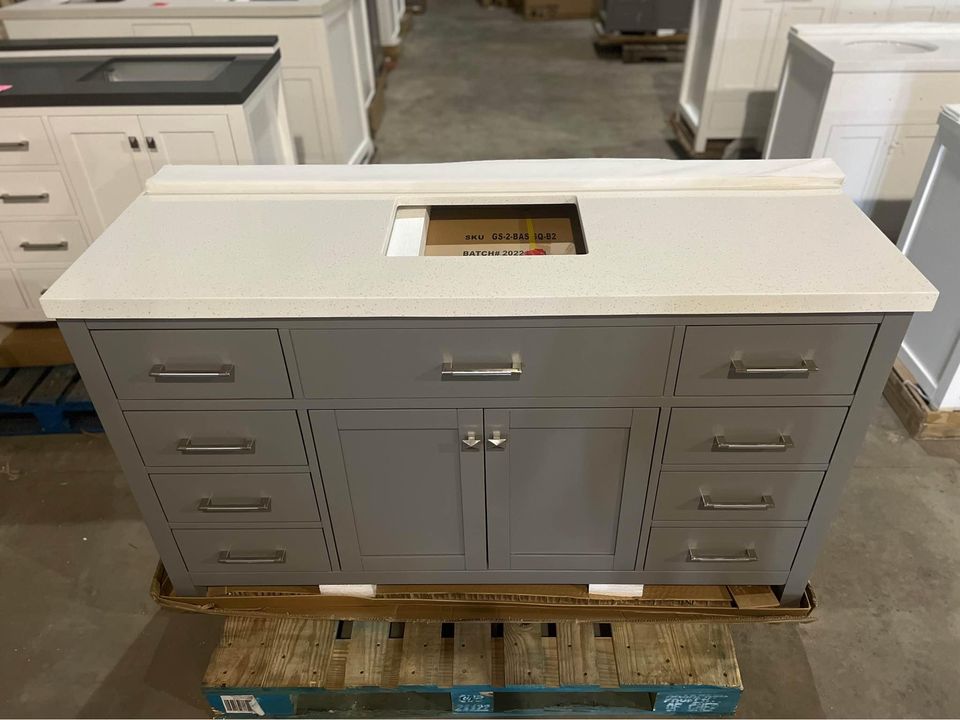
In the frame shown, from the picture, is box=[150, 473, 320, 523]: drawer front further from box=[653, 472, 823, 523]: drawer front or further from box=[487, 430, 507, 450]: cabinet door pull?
box=[653, 472, 823, 523]: drawer front

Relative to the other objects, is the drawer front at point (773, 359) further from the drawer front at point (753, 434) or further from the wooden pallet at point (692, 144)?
the wooden pallet at point (692, 144)

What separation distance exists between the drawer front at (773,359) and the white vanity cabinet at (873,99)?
186cm

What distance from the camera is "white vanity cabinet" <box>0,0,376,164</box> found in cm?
309

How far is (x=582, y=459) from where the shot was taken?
4.65 feet

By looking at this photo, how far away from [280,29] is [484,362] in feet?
8.61

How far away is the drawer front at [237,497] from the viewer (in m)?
1.47

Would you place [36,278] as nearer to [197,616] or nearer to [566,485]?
[197,616]

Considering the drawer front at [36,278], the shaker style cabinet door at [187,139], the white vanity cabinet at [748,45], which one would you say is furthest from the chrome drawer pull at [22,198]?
the white vanity cabinet at [748,45]

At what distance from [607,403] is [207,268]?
813 mm

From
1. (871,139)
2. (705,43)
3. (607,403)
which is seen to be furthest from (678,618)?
(705,43)

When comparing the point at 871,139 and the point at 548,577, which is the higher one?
the point at 871,139

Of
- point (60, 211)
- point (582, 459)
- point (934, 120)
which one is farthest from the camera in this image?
point (934, 120)

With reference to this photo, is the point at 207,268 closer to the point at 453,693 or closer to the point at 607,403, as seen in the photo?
the point at 607,403

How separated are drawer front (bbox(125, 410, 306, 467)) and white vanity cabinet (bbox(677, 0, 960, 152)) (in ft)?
11.0
